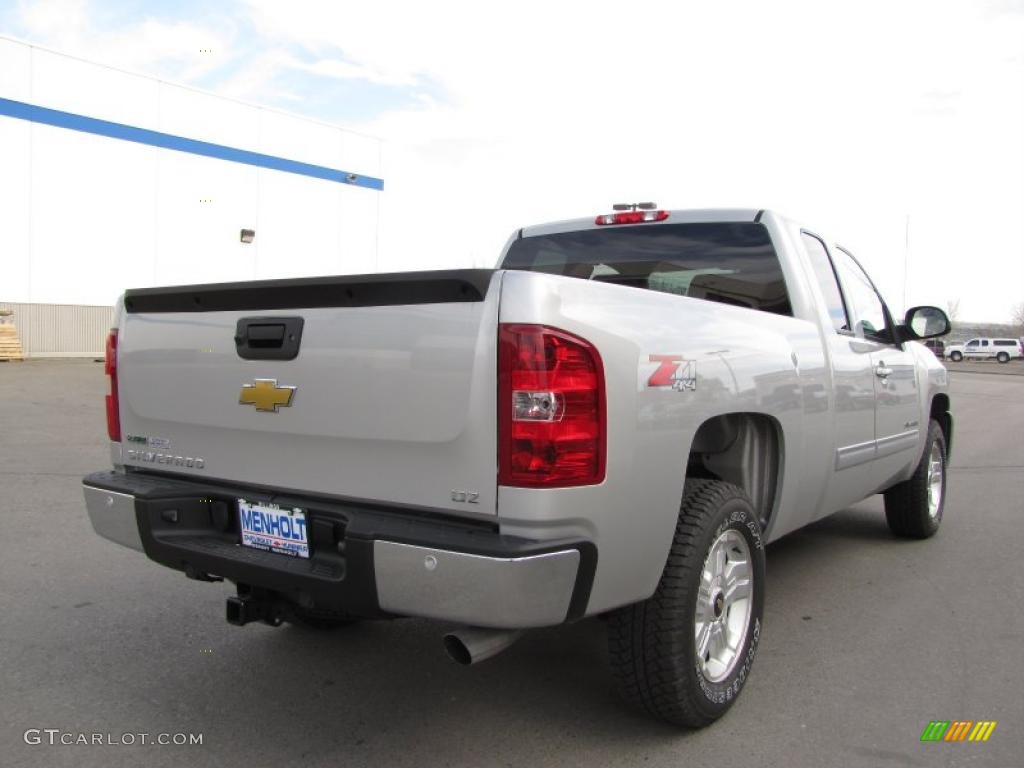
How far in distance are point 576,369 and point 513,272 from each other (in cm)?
33

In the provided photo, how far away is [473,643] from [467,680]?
1.12 m

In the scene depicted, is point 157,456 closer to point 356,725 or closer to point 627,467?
point 356,725

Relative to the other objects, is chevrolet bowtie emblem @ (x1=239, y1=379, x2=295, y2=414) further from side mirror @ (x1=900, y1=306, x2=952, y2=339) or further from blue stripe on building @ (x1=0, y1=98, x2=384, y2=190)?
blue stripe on building @ (x1=0, y1=98, x2=384, y2=190)

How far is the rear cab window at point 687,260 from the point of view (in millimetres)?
4203

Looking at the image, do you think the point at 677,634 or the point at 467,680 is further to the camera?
the point at 467,680

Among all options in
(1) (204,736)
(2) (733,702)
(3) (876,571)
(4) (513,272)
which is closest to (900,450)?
(3) (876,571)

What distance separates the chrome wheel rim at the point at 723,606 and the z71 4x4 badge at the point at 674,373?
614 mm

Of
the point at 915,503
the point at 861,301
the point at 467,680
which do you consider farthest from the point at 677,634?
the point at 915,503

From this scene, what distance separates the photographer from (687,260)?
437 centimetres

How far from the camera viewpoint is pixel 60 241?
78.0 feet

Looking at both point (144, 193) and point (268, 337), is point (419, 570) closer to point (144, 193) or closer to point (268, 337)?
point (268, 337)

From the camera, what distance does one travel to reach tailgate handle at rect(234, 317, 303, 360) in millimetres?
2828

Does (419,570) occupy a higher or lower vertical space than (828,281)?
lower

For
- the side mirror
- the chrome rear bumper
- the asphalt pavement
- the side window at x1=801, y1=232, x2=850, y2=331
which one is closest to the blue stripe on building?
the asphalt pavement
